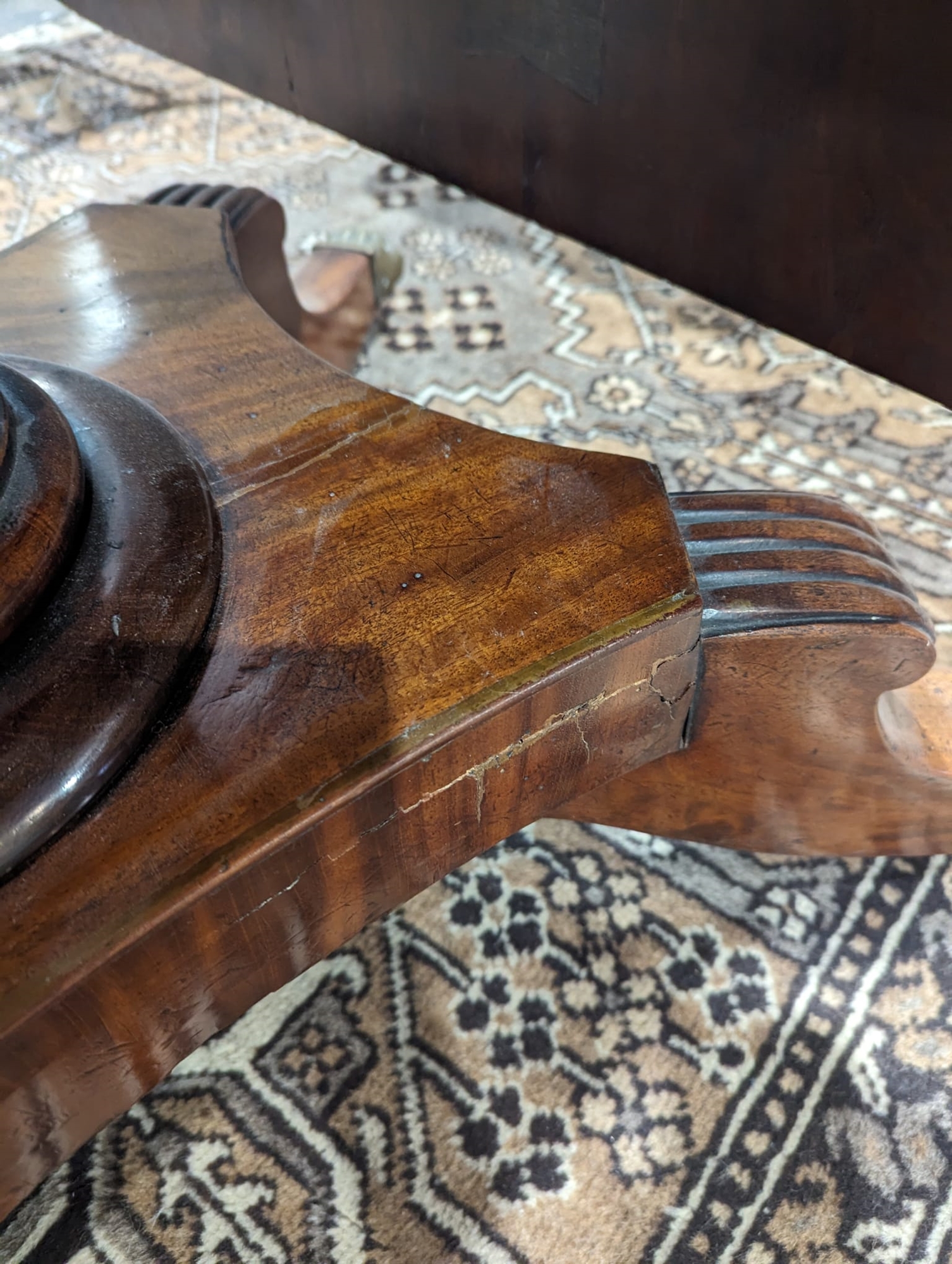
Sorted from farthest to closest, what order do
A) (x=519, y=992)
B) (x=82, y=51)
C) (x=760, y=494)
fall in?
(x=82, y=51), (x=519, y=992), (x=760, y=494)

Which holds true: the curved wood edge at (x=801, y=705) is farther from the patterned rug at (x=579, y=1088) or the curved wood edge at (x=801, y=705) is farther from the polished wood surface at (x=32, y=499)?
the polished wood surface at (x=32, y=499)

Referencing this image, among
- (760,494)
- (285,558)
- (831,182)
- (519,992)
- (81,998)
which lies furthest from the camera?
(831,182)

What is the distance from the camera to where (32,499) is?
0.53 meters

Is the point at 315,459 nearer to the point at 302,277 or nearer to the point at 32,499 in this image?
the point at 32,499

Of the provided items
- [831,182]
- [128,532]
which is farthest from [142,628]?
[831,182]

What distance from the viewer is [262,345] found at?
79 cm

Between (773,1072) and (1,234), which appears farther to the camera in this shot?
(1,234)

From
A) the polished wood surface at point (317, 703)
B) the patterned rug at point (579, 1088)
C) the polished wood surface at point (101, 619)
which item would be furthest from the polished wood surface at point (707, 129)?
the polished wood surface at point (101, 619)

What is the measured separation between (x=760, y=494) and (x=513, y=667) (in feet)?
0.93

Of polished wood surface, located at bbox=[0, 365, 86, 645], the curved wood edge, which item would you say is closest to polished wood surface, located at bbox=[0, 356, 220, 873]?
polished wood surface, located at bbox=[0, 365, 86, 645]

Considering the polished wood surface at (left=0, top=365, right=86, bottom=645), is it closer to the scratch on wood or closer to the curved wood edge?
the scratch on wood

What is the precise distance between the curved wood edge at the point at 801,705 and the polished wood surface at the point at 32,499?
404mm

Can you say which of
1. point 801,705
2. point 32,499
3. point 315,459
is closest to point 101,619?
point 32,499

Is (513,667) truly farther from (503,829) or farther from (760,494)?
(760,494)
